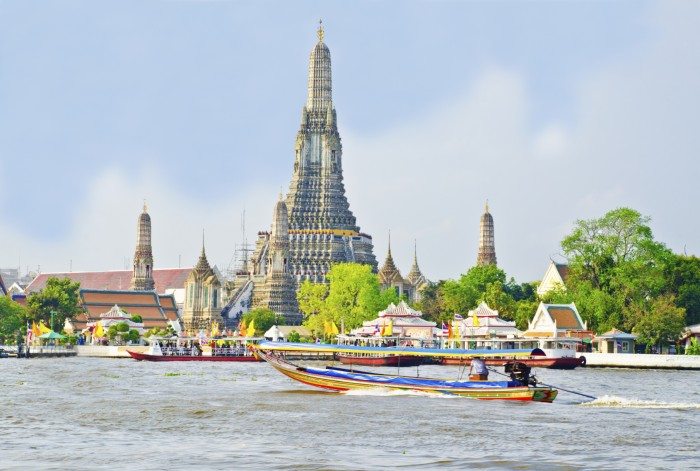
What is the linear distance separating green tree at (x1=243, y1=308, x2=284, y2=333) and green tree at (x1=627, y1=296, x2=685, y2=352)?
5794 cm

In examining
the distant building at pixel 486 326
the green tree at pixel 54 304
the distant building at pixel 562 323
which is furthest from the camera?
the green tree at pixel 54 304

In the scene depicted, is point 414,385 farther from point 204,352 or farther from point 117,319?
point 117,319

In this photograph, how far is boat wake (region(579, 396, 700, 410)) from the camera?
49250 mm

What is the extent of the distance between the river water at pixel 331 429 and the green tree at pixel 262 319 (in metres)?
81.3

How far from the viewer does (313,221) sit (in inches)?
6535

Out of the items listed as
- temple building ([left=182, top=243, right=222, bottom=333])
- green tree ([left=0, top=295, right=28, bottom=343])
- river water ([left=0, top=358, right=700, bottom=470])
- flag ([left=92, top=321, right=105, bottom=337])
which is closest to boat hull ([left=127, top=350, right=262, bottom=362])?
flag ([left=92, top=321, right=105, bottom=337])

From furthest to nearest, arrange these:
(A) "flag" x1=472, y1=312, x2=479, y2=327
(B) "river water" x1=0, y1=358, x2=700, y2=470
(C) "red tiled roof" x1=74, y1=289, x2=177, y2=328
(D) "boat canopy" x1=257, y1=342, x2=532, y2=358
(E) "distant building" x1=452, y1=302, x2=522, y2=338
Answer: (C) "red tiled roof" x1=74, y1=289, x2=177, y2=328
(E) "distant building" x1=452, y1=302, x2=522, y2=338
(A) "flag" x1=472, y1=312, x2=479, y2=327
(D) "boat canopy" x1=257, y1=342, x2=532, y2=358
(B) "river water" x1=0, y1=358, x2=700, y2=470

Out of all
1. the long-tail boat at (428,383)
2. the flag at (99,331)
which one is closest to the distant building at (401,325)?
the flag at (99,331)

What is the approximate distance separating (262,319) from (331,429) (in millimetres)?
104475

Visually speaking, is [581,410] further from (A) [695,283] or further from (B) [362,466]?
(A) [695,283]

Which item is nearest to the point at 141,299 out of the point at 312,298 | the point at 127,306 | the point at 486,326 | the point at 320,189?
the point at 127,306

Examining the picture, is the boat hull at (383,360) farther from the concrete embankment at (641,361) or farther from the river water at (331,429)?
the river water at (331,429)

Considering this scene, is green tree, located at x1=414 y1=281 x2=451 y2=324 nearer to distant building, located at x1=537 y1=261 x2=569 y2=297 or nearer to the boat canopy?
distant building, located at x1=537 y1=261 x2=569 y2=297

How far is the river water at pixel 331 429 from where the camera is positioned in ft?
114
